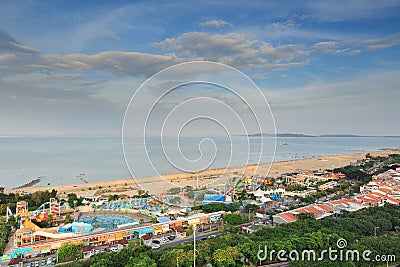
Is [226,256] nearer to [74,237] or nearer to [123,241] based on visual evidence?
[123,241]

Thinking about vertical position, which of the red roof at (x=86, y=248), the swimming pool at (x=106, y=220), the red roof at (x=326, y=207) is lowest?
the swimming pool at (x=106, y=220)

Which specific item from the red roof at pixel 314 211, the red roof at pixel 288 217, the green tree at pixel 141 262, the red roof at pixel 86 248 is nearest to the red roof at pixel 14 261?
the red roof at pixel 86 248

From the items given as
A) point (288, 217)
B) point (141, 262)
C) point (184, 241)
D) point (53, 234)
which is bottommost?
point (184, 241)

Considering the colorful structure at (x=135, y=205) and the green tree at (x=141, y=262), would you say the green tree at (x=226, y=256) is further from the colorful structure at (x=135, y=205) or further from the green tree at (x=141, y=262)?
the colorful structure at (x=135, y=205)

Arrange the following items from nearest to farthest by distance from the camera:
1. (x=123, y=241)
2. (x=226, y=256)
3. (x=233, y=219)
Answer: (x=226, y=256) → (x=123, y=241) → (x=233, y=219)

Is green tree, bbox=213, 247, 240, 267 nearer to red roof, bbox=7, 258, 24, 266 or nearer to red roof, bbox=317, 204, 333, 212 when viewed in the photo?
red roof, bbox=7, 258, 24, 266

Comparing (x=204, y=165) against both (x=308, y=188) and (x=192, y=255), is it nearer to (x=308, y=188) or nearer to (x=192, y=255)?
(x=192, y=255)

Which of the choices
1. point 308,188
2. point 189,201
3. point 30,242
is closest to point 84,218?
point 30,242

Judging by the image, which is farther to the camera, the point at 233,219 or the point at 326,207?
the point at 326,207

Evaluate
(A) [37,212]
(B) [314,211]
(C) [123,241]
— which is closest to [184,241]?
(C) [123,241]

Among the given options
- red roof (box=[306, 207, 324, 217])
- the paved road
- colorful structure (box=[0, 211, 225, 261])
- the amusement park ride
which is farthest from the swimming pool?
A: red roof (box=[306, 207, 324, 217])

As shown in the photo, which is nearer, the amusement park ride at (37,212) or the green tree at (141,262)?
the green tree at (141,262)
